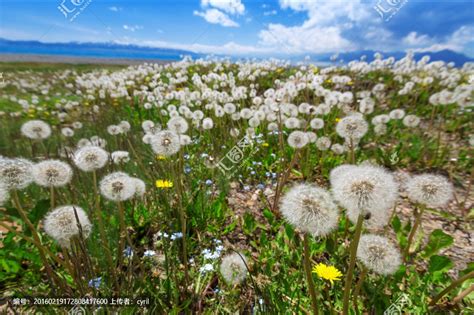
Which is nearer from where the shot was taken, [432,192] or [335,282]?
[432,192]

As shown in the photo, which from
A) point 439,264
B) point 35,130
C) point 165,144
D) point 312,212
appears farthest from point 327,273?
point 35,130

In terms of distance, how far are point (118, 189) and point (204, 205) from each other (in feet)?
4.55

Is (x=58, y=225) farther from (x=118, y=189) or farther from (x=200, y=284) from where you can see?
(x=200, y=284)

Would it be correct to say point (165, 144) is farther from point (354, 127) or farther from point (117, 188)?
point (354, 127)

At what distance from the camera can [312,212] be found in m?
1.45

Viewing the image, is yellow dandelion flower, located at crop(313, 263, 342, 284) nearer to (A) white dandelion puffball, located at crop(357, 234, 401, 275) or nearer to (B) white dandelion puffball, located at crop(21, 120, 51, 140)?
(A) white dandelion puffball, located at crop(357, 234, 401, 275)

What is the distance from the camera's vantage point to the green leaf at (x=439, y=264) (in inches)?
91.7

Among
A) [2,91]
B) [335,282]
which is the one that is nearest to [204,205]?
[335,282]

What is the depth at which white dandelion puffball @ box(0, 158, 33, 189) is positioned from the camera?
6.06ft

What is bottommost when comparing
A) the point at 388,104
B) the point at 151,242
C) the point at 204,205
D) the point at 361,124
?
the point at 151,242

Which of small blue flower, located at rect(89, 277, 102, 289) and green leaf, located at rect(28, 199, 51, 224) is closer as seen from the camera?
small blue flower, located at rect(89, 277, 102, 289)

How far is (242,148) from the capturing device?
16.0 feet

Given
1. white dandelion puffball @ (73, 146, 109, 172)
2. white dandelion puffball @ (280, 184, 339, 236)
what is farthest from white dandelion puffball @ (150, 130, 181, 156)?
white dandelion puffball @ (280, 184, 339, 236)

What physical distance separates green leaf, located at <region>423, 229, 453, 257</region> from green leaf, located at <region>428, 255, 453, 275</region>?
0.23m
